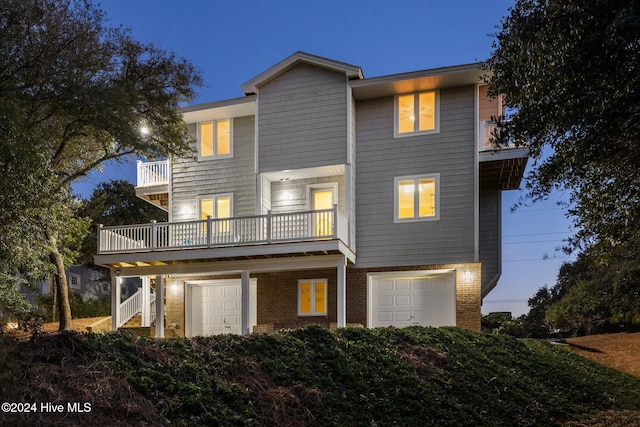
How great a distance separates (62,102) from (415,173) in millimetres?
10243

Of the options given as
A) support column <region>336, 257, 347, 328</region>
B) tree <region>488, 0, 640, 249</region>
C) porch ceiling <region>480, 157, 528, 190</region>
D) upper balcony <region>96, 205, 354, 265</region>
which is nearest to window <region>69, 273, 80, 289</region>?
upper balcony <region>96, 205, 354, 265</region>

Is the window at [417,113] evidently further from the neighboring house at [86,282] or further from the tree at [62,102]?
the neighboring house at [86,282]

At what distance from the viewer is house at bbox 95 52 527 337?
1691 cm

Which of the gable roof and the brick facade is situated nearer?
the brick facade

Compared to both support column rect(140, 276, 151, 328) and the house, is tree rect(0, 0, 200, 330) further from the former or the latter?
support column rect(140, 276, 151, 328)

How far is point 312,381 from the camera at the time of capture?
27.8 ft

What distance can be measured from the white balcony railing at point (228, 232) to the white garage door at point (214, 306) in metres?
2.91

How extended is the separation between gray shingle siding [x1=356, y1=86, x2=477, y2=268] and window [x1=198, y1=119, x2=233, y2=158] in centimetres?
481

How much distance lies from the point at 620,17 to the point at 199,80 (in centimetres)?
1280

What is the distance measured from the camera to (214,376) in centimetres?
748

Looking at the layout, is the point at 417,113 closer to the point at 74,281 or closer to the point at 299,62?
the point at 299,62

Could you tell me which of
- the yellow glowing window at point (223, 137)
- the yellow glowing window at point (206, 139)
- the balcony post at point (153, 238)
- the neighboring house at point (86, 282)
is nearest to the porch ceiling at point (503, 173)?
the yellow glowing window at point (223, 137)

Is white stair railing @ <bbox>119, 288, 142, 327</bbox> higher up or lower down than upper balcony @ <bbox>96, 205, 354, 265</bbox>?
lower down

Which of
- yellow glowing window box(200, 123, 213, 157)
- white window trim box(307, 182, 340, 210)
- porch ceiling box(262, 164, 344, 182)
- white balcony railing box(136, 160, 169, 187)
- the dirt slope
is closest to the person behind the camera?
the dirt slope
